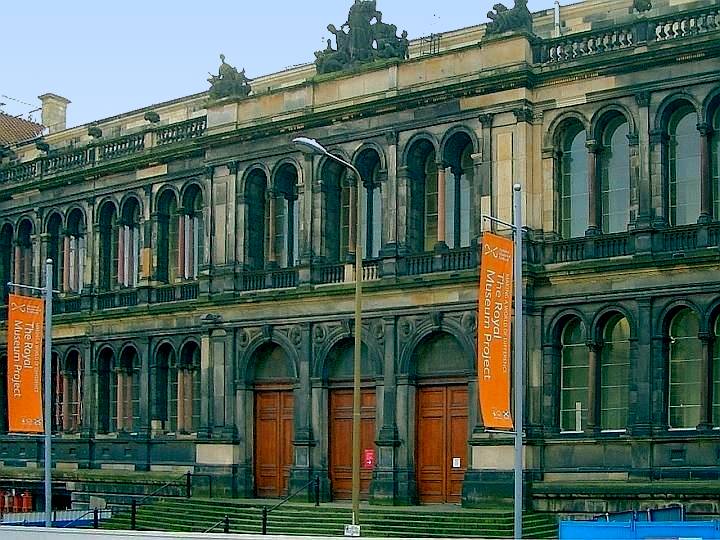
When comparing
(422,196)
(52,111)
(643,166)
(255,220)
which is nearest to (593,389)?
(643,166)

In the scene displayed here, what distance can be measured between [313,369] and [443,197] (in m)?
5.97

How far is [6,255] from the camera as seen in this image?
167ft

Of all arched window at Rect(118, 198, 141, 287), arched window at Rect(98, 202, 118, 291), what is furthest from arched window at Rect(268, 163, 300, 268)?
arched window at Rect(98, 202, 118, 291)

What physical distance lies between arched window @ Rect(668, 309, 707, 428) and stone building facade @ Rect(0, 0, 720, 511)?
5 centimetres

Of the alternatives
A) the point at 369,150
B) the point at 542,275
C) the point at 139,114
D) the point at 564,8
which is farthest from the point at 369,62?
the point at 139,114

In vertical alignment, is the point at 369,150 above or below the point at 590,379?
above

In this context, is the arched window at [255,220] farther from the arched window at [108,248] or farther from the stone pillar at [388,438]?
the arched window at [108,248]

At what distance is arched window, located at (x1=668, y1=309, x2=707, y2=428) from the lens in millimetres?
32281

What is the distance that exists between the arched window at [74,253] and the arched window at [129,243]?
2179 mm

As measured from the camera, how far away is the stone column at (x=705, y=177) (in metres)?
32.3

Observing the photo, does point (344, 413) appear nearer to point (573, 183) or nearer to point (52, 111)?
point (573, 183)

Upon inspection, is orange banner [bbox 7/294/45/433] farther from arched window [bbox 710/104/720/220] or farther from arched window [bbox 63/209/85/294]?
arched window [bbox 710/104/720/220]

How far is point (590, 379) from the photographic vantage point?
33.7 metres

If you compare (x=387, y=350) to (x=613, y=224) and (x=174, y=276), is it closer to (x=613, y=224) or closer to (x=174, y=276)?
(x=613, y=224)
